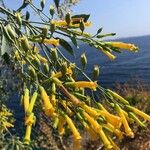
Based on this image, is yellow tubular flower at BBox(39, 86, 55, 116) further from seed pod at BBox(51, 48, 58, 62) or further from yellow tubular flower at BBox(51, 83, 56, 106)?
seed pod at BBox(51, 48, 58, 62)

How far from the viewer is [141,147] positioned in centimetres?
1521

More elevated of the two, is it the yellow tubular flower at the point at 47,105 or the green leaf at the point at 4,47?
the green leaf at the point at 4,47

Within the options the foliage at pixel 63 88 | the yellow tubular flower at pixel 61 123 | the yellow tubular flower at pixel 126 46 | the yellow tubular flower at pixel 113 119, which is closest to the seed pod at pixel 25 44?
the foliage at pixel 63 88

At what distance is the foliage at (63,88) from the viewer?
2201 mm

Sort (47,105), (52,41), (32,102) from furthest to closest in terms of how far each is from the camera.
→ (52,41), (32,102), (47,105)

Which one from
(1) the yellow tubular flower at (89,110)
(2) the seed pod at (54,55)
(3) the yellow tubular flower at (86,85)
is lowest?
(1) the yellow tubular flower at (89,110)

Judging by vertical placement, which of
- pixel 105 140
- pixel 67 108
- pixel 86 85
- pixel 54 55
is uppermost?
pixel 54 55

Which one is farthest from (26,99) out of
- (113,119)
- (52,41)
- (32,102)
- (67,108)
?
(52,41)

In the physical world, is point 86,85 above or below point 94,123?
above

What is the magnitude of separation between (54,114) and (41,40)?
614mm

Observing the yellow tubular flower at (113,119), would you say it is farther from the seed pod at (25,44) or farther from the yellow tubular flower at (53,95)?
the seed pod at (25,44)

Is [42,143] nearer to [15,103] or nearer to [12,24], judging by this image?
[12,24]

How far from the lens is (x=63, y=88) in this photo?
7.39ft

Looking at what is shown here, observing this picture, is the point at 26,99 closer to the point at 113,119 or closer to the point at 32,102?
the point at 32,102
